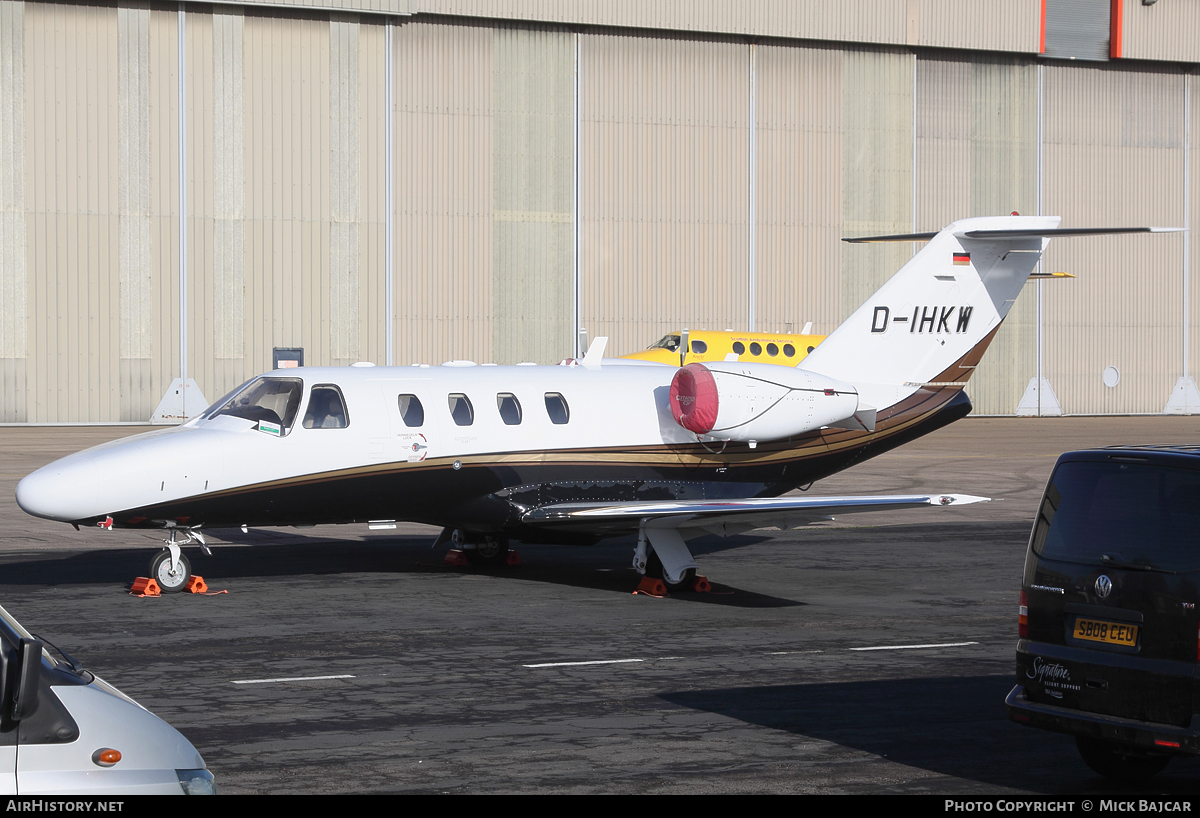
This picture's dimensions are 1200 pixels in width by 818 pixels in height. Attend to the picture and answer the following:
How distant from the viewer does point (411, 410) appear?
15312mm

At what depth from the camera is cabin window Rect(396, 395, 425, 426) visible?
49.9ft

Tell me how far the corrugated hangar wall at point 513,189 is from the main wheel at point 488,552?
24240 mm

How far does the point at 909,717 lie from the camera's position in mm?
9203

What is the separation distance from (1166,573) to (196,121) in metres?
36.4

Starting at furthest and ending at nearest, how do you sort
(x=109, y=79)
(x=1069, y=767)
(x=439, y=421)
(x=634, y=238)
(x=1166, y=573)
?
(x=634, y=238) < (x=109, y=79) < (x=439, y=421) < (x=1069, y=767) < (x=1166, y=573)

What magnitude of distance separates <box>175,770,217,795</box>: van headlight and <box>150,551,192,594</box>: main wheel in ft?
33.3

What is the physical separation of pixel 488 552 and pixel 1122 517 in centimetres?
1077

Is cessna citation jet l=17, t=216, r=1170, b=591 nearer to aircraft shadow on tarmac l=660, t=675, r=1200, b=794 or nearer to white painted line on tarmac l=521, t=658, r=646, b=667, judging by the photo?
white painted line on tarmac l=521, t=658, r=646, b=667

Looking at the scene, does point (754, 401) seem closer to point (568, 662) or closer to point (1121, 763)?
point (568, 662)

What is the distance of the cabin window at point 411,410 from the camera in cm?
1522

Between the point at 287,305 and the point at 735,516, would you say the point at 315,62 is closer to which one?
the point at 287,305

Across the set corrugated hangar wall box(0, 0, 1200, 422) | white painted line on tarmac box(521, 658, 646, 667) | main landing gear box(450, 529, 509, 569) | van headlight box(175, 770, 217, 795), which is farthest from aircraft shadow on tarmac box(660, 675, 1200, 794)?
corrugated hangar wall box(0, 0, 1200, 422)

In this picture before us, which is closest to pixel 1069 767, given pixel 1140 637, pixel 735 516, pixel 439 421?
pixel 1140 637

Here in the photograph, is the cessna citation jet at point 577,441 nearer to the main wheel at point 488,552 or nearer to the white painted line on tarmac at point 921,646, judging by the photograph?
the main wheel at point 488,552
